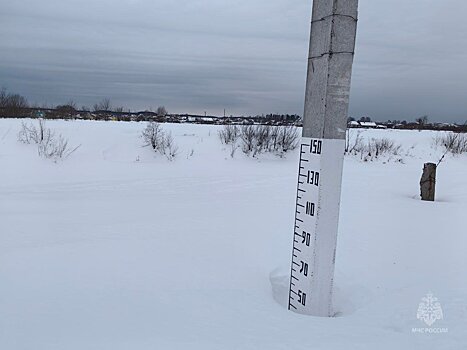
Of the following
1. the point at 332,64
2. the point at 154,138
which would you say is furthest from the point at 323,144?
the point at 154,138

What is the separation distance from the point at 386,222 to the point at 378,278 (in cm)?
273

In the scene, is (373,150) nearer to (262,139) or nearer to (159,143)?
(262,139)

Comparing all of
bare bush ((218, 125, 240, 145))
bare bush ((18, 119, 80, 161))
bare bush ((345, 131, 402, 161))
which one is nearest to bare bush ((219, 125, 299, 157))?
bare bush ((218, 125, 240, 145))

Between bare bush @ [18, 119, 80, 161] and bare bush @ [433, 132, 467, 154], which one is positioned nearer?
bare bush @ [18, 119, 80, 161]

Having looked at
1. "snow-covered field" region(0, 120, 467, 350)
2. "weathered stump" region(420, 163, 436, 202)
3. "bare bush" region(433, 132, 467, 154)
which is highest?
"bare bush" region(433, 132, 467, 154)

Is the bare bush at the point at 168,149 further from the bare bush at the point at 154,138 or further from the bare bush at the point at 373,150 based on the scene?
the bare bush at the point at 373,150

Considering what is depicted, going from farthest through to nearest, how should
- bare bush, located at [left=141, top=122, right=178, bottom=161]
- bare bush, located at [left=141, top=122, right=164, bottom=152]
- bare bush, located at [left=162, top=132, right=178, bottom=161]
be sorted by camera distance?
bare bush, located at [left=141, top=122, right=164, bottom=152] → bare bush, located at [left=141, top=122, right=178, bottom=161] → bare bush, located at [left=162, top=132, right=178, bottom=161]

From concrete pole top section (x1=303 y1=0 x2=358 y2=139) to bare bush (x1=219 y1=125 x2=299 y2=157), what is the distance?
14.6 metres

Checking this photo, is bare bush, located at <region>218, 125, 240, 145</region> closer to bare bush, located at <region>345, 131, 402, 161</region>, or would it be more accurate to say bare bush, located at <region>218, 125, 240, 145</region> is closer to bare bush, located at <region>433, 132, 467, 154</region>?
bare bush, located at <region>345, 131, 402, 161</region>

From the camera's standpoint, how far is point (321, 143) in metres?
2.90

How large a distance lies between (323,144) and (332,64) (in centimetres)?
54

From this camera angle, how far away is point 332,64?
9.29ft

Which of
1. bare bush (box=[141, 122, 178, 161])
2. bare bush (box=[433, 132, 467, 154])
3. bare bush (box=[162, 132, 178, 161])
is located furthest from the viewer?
bare bush (box=[433, 132, 467, 154])

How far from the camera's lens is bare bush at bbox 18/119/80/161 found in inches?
549
